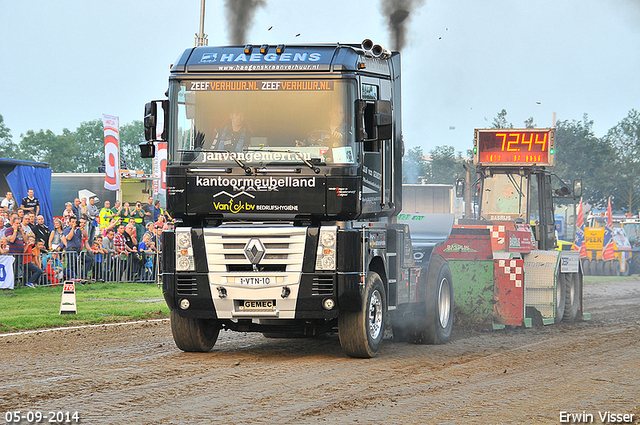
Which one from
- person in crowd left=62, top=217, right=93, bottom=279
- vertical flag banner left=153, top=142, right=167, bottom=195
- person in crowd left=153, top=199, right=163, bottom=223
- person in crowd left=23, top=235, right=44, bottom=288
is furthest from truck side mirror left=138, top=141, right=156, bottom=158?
vertical flag banner left=153, top=142, right=167, bottom=195

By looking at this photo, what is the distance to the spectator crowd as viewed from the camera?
720 inches

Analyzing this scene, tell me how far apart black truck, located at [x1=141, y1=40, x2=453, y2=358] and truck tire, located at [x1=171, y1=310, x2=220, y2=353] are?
0.26m

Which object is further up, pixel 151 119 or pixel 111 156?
pixel 111 156

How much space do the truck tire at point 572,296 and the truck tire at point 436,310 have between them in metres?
3.91

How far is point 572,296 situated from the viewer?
15.8 meters

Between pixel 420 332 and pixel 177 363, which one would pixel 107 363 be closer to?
pixel 177 363

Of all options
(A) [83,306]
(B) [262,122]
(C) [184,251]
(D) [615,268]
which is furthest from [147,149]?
(D) [615,268]

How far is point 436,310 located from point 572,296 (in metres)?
4.98

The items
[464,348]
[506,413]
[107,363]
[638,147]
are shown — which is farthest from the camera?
[638,147]

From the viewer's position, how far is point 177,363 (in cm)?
946

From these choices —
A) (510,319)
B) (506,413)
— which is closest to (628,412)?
(506,413)

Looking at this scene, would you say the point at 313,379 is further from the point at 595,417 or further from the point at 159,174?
the point at 159,174

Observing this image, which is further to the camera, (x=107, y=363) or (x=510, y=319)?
(x=510, y=319)

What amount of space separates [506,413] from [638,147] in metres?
56.6
